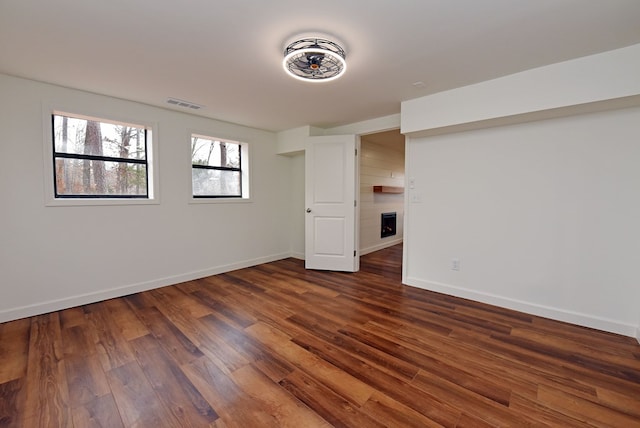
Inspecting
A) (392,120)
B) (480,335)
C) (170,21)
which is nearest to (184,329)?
(170,21)

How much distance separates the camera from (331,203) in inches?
166

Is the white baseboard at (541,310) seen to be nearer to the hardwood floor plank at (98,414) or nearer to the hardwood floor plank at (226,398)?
the hardwood floor plank at (226,398)

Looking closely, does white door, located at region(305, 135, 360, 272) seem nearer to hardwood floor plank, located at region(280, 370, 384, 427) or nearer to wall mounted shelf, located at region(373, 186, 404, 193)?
wall mounted shelf, located at region(373, 186, 404, 193)

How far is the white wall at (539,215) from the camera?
232 cm

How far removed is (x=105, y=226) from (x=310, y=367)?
2830mm

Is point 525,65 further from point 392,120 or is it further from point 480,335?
point 480,335

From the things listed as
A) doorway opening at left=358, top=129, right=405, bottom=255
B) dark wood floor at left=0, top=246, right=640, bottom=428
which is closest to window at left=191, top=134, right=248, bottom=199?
dark wood floor at left=0, top=246, right=640, bottom=428

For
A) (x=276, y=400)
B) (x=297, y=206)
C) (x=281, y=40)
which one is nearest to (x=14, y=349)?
(x=276, y=400)

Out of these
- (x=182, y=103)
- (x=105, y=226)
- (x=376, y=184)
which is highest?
(x=182, y=103)

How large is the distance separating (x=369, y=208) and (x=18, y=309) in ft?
16.4

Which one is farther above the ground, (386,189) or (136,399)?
(386,189)

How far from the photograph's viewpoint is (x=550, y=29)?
183cm

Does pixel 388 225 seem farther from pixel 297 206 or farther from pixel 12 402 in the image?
pixel 12 402

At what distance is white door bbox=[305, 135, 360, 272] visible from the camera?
4102mm
